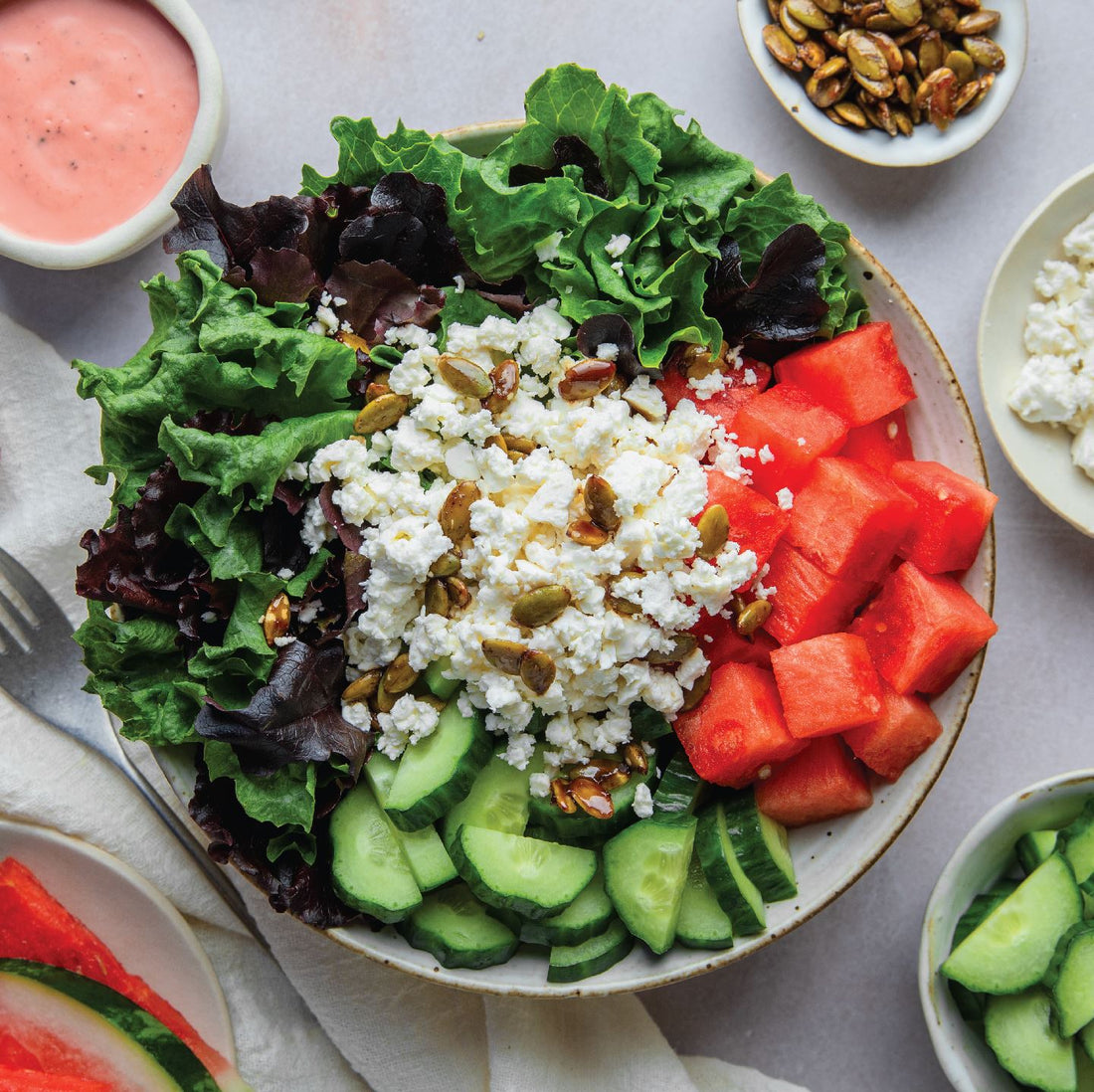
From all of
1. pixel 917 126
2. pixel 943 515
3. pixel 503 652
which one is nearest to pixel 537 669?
pixel 503 652

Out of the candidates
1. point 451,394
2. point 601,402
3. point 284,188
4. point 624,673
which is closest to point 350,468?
point 451,394

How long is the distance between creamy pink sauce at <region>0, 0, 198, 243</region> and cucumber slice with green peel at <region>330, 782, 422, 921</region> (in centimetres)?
139

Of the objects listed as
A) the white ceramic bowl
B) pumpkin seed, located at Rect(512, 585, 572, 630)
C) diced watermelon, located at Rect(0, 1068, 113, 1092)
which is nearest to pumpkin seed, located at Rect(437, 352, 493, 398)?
pumpkin seed, located at Rect(512, 585, 572, 630)

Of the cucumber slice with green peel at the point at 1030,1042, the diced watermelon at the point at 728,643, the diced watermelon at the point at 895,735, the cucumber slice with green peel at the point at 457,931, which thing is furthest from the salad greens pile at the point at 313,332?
the cucumber slice with green peel at the point at 1030,1042

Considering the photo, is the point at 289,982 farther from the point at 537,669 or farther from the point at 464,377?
the point at 464,377

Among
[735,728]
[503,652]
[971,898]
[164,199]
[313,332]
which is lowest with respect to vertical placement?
[971,898]

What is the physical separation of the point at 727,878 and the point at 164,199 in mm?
1831

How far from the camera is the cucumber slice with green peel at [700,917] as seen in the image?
2154 mm

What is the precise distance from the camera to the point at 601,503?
2000 millimetres

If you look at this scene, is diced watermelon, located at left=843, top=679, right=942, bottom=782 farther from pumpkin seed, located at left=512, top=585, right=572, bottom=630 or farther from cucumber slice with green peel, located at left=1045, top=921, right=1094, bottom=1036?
pumpkin seed, located at left=512, top=585, right=572, bottom=630

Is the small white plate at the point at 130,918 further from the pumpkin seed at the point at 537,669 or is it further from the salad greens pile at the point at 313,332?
the pumpkin seed at the point at 537,669

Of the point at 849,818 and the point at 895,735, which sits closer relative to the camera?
the point at 895,735

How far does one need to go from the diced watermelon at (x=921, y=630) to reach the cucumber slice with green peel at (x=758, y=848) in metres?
0.37

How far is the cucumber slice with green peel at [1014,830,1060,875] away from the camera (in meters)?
2.41
